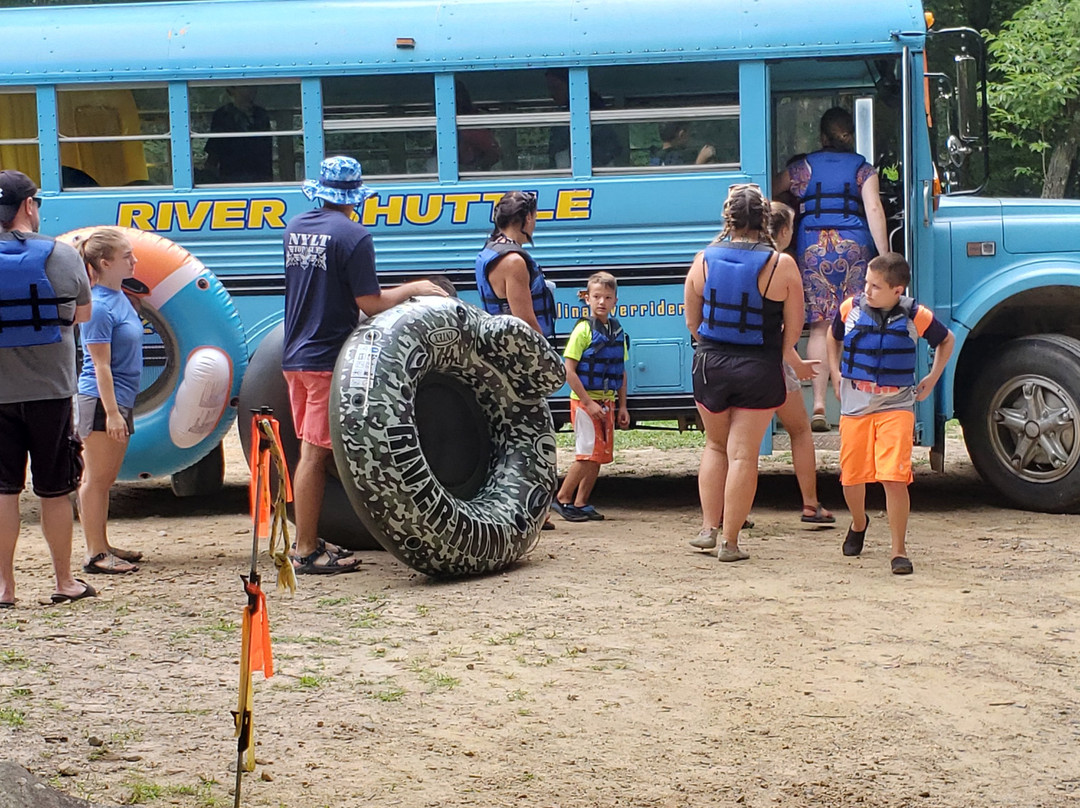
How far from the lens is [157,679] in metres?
4.65

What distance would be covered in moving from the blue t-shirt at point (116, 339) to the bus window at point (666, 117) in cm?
267

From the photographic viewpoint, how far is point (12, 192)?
5457mm

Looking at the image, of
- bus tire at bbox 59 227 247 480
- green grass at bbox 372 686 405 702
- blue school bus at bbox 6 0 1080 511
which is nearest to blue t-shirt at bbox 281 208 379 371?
bus tire at bbox 59 227 247 480

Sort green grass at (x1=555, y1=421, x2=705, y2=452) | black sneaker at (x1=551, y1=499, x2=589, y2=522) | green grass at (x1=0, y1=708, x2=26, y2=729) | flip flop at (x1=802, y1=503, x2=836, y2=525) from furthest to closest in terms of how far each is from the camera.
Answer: green grass at (x1=555, y1=421, x2=705, y2=452) < black sneaker at (x1=551, y1=499, x2=589, y2=522) < flip flop at (x1=802, y1=503, x2=836, y2=525) < green grass at (x1=0, y1=708, x2=26, y2=729)

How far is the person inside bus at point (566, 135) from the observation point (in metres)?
7.66

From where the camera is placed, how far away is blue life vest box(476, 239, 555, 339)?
22.2ft

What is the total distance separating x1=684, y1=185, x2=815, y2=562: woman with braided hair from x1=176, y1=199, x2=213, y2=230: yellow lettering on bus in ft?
10.0

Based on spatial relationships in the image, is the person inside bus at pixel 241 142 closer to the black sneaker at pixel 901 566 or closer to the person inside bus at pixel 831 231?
the person inside bus at pixel 831 231

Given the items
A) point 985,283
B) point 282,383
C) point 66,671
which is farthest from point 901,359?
point 66,671

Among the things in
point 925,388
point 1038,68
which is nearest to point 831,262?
point 925,388

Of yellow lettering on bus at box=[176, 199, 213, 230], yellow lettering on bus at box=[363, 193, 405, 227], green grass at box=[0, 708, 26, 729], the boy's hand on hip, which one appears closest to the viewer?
green grass at box=[0, 708, 26, 729]

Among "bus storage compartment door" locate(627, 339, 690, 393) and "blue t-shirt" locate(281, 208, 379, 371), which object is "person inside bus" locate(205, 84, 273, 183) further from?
"bus storage compartment door" locate(627, 339, 690, 393)

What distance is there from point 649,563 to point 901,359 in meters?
1.38

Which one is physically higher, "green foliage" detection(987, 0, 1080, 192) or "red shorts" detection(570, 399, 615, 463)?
"green foliage" detection(987, 0, 1080, 192)
